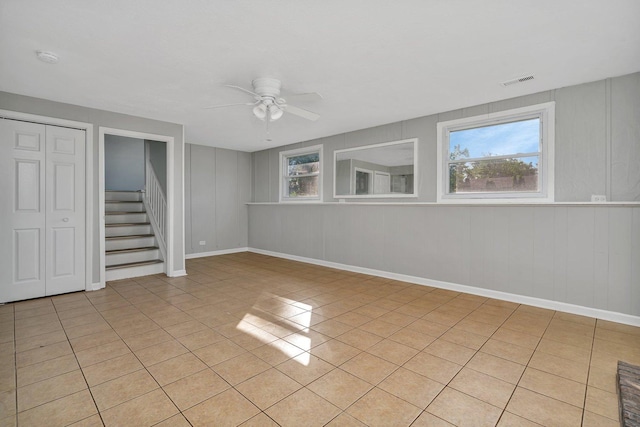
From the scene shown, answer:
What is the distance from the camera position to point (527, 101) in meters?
3.70

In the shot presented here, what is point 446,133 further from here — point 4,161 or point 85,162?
point 4,161

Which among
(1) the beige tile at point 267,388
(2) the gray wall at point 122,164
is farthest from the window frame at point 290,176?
(1) the beige tile at point 267,388

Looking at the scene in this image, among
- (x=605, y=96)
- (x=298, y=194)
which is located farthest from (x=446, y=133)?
(x=298, y=194)

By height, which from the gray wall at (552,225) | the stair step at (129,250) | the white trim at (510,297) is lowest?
the white trim at (510,297)

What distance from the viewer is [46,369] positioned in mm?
2283

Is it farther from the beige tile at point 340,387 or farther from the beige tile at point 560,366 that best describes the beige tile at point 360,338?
the beige tile at point 560,366

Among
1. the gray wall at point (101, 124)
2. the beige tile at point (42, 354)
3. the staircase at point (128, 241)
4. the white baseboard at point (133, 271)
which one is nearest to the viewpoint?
the beige tile at point (42, 354)

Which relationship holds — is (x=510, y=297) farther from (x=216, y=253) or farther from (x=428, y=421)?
(x=216, y=253)

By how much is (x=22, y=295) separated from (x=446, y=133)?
5.96 meters

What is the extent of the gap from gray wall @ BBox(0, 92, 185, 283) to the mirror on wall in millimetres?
2772

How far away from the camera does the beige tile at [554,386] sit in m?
1.97

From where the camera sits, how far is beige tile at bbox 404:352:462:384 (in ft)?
7.24

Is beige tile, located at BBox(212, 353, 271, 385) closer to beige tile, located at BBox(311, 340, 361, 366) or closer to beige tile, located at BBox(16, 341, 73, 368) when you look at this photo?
beige tile, located at BBox(311, 340, 361, 366)

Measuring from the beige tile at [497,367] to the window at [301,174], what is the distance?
4236 mm
